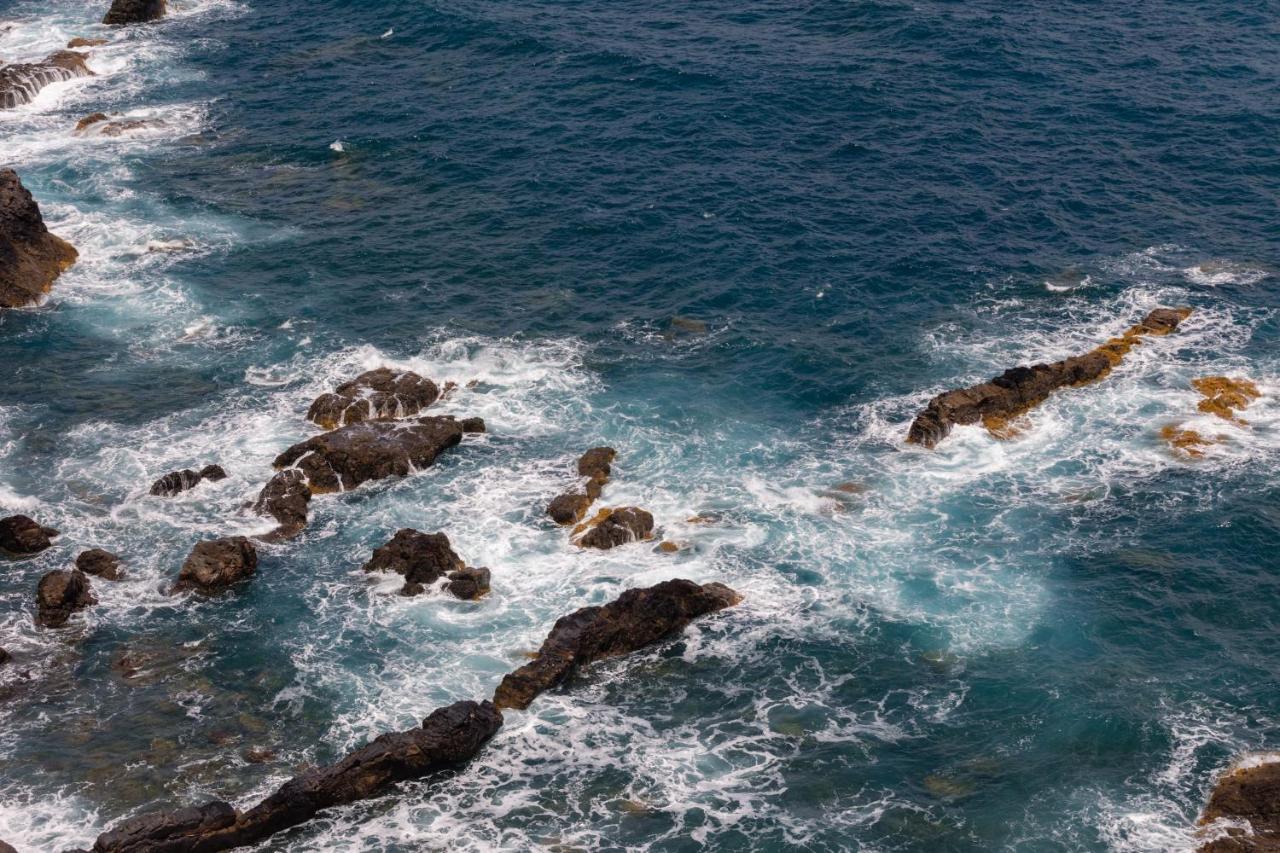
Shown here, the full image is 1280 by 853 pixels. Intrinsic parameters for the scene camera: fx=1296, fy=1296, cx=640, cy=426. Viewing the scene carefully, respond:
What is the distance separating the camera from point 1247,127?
356ft

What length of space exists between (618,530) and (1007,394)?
85.7 feet

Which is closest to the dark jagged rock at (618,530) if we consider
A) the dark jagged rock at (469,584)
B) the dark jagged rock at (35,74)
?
the dark jagged rock at (469,584)

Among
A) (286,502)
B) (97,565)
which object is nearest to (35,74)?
(286,502)

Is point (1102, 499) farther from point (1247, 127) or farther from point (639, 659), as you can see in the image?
point (1247, 127)

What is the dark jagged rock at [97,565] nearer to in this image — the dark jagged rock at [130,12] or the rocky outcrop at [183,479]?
the rocky outcrop at [183,479]

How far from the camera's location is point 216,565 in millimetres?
64938

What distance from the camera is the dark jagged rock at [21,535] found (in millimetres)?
66500

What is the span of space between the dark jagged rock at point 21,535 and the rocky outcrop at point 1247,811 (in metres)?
56.4

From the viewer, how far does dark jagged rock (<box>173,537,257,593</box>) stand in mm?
64750

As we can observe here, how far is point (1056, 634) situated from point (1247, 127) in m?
65.5

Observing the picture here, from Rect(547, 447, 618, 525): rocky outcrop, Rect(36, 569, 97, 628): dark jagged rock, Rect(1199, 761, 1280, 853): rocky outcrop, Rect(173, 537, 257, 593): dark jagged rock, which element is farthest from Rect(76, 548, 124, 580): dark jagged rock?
Rect(1199, 761, 1280, 853): rocky outcrop

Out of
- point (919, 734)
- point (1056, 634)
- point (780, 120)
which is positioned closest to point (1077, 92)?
point (780, 120)

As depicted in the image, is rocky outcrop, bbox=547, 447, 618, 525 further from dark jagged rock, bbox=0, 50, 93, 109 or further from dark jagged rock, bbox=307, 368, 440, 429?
dark jagged rock, bbox=0, 50, 93, 109

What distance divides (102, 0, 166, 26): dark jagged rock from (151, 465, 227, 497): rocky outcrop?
85.7m
